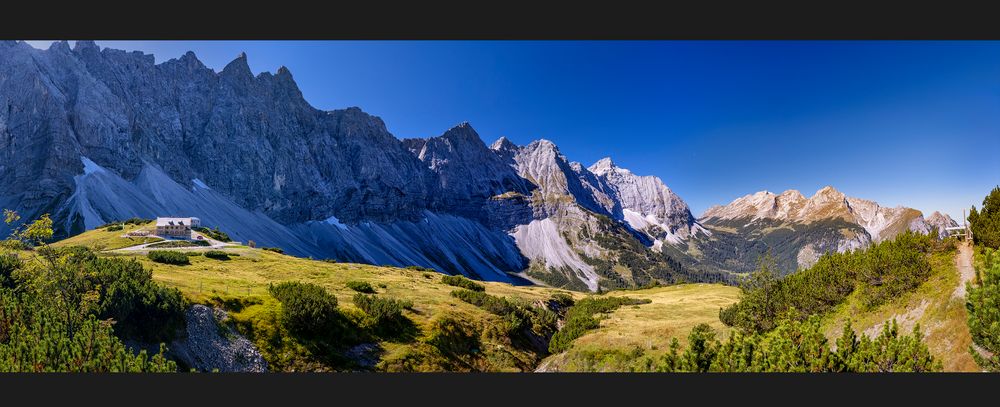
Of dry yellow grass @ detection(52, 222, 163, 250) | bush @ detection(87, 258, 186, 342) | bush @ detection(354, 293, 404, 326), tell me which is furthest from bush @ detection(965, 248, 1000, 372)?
dry yellow grass @ detection(52, 222, 163, 250)

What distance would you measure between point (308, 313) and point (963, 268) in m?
46.6

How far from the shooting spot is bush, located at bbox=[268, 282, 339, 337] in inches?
1178

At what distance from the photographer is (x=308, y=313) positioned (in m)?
30.4

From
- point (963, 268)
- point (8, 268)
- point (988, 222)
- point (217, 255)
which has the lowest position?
point (8, 268)

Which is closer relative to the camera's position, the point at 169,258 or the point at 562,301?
the point at 169,258

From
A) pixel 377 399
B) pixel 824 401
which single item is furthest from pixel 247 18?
pixel 824 401

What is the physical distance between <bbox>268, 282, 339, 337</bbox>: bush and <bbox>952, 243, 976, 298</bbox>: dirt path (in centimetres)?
4244

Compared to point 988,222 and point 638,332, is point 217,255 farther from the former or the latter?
point 988,222

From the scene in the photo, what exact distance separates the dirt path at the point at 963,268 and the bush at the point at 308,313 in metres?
42.4

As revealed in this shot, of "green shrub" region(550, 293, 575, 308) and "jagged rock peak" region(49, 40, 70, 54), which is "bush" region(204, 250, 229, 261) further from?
"jagged rock peak" region(49, 40, 70, 54)

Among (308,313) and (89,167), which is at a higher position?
(89,167)

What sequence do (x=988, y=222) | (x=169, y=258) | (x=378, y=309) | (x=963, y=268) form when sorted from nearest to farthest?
(x=963, y=268) < (x=988, y=222) < (x=378, y=309) < (x=169, y=258)

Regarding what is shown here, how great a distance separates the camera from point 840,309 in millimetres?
32562

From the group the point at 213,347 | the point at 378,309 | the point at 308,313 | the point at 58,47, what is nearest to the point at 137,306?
the point at 213,347
